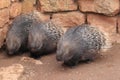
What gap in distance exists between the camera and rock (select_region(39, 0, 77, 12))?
4434mm

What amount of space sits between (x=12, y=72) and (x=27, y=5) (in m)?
1.36

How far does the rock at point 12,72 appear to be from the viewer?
3373 millimetres

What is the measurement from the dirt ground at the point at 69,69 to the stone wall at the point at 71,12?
480 mm

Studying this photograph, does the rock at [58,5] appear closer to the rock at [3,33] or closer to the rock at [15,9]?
the rock at [15,9]

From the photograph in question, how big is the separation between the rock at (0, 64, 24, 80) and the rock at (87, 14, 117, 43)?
1312mm

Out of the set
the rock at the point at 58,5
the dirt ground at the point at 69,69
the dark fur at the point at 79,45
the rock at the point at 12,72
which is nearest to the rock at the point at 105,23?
the rock at the point at 58,5

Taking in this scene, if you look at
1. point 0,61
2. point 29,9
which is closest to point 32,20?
point 29,9

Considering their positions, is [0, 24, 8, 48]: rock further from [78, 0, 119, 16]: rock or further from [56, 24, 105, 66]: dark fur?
[78, 0, 119, 16]: rock

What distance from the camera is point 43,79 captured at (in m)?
3.37

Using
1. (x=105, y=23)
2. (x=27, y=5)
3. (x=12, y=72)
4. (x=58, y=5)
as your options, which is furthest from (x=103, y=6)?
(x=12, y=72)

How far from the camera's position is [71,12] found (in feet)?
14.7

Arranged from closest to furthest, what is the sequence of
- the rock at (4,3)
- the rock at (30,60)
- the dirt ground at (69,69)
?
1. the dirt ground at (69,69)
2. the rock at (30,60)
3. the rock at (4,3)

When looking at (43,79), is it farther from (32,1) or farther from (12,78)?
(32,1)

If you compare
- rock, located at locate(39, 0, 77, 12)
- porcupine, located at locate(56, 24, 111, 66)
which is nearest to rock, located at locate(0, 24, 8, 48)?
rock, located at locate(39, 0, 77, 12)
